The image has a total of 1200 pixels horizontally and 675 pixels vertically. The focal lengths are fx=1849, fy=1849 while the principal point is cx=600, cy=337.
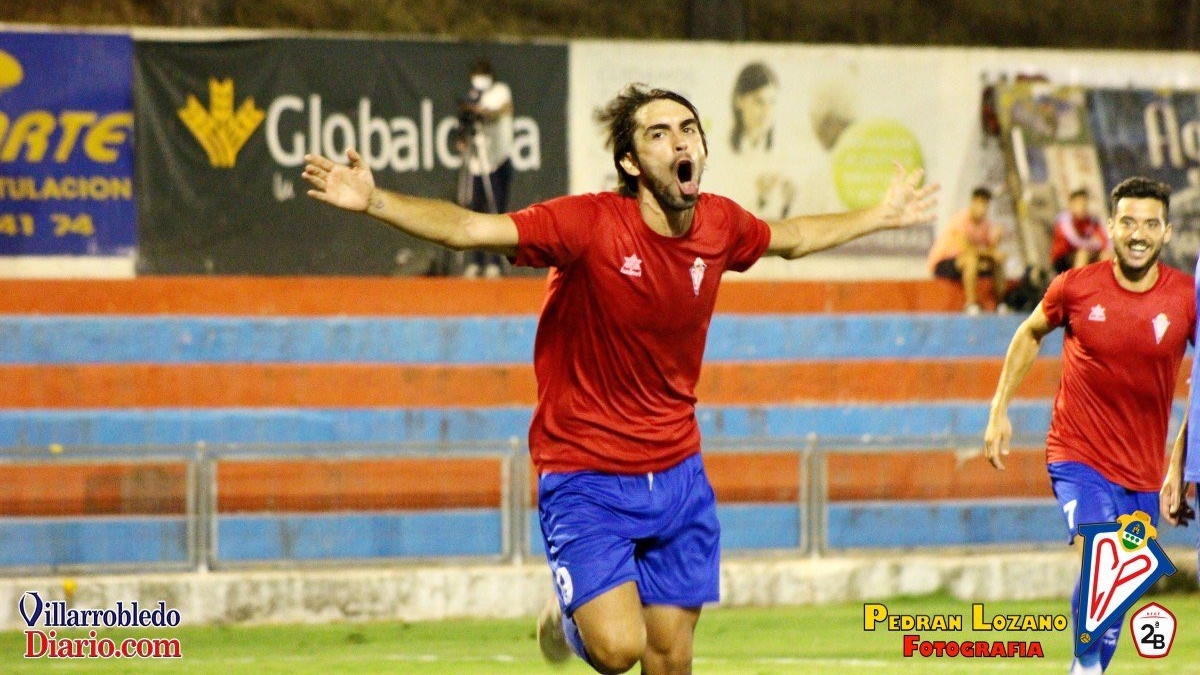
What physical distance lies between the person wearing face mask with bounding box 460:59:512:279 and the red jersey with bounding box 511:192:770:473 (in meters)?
10.8

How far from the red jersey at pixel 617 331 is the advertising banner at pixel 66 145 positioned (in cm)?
1099

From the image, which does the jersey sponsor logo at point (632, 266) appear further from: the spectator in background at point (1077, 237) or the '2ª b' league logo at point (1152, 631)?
the spectator in background at point (1077, 237)

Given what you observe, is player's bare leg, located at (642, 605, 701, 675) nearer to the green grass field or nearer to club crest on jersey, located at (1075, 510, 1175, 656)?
club crest on jersey, located at (1075, 510, 1175, 656)

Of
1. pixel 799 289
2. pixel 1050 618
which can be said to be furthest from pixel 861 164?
pixel 1050 618

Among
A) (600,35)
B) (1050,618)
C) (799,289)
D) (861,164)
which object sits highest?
(600,35)

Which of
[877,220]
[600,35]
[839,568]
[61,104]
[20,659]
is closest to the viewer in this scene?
[877,220]

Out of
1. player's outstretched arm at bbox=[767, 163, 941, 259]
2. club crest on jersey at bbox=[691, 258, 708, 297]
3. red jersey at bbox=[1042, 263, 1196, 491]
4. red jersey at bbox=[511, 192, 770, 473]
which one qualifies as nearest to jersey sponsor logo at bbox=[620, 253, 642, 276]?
Answer: red jersey at bbox=[511, 192, 770, 473]

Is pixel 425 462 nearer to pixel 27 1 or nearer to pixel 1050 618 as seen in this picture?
pixel 1050 618

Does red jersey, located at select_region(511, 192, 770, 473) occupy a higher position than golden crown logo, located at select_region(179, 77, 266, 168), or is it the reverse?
golden crown logo, located at select_region(179, 77, 266, 168)

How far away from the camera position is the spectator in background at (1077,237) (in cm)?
1744

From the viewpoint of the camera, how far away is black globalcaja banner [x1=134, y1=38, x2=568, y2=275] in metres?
16.7

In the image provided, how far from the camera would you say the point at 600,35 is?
25.7 meters

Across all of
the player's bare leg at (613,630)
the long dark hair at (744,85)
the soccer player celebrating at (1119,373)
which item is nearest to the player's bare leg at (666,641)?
the player's bare leg at (613,630)

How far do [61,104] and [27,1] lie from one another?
799cm
